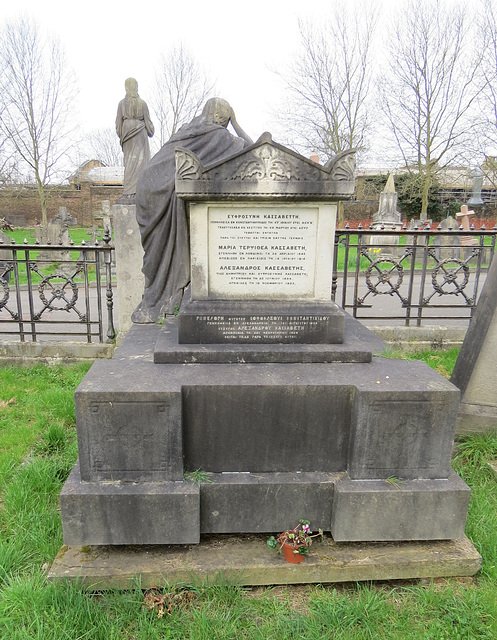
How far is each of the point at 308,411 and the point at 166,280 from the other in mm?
1889

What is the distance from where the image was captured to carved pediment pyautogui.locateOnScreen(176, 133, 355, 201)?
2498 millimetres

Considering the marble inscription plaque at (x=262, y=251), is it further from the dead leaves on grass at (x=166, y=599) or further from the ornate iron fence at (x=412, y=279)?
the ornate iron fence at (x=412, y=279)

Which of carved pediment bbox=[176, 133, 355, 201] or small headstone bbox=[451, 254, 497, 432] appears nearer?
carved pediment bbox=[176, 133, 355, 201]

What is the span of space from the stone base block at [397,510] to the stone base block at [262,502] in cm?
9

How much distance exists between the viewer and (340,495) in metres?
2.25

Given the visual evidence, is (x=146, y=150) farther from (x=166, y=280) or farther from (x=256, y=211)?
(x=256, y=211)

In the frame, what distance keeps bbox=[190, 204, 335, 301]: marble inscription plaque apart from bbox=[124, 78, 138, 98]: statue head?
5731 millimetres

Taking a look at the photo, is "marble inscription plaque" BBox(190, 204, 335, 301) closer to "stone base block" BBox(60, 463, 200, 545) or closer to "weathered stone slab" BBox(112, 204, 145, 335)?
"stone base block" BBox(60, 463, 200, 545)

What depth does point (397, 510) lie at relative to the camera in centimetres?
229

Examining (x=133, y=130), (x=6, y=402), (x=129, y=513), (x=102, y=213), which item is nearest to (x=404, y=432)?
(x=129, y=513)

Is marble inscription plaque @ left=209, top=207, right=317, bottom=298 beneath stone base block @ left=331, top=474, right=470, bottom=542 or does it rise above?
above

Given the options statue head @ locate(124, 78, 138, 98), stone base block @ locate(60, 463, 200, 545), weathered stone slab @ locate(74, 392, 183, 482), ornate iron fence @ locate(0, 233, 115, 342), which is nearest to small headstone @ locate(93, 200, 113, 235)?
ornate iron fence @ locate(0, 233, 115, 342)

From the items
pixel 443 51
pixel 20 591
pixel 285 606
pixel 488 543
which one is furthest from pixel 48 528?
pixel 443 51

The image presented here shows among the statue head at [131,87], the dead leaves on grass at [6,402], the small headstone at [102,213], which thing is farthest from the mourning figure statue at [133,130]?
the small headstone at [102,213]
